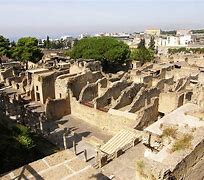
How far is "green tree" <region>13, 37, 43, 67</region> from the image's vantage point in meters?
53.6

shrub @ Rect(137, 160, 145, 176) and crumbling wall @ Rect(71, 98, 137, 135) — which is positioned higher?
shrub @ Rect(137, 160, 145, 176)

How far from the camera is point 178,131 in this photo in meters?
12.0

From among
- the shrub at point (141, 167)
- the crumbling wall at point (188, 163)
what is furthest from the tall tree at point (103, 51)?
the shrub at point (141, 167)

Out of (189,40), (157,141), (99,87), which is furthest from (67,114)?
(189,40)

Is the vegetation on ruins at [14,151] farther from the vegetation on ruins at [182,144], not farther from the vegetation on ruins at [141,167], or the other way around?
the vegetation on ruins at [182,144]

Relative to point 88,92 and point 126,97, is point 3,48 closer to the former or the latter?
point 88,92

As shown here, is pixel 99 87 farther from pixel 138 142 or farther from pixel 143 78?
pixel 138 142

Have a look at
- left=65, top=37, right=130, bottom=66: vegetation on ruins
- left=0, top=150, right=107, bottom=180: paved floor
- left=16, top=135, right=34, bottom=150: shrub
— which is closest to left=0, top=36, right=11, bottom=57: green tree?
left=65, top=37, right=130, bottom=66: vegetation on ruins

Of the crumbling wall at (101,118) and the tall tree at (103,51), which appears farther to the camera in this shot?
the tall tree at (103,51)

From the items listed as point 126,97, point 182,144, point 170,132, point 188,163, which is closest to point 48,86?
point 126,97

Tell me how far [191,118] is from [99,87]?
1678 cm

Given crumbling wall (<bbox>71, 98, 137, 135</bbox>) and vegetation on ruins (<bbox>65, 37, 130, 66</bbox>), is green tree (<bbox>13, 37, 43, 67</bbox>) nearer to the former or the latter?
vegetation on ruins (<bbox>65, 37, 130, 66</bbox>)

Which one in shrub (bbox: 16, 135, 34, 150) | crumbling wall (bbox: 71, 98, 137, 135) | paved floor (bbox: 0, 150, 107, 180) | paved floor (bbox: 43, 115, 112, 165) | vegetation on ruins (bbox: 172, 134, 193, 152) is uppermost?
vegetation on ruins (bbox: 172, 134, 193, 152)

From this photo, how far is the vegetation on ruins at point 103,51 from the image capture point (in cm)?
5209
